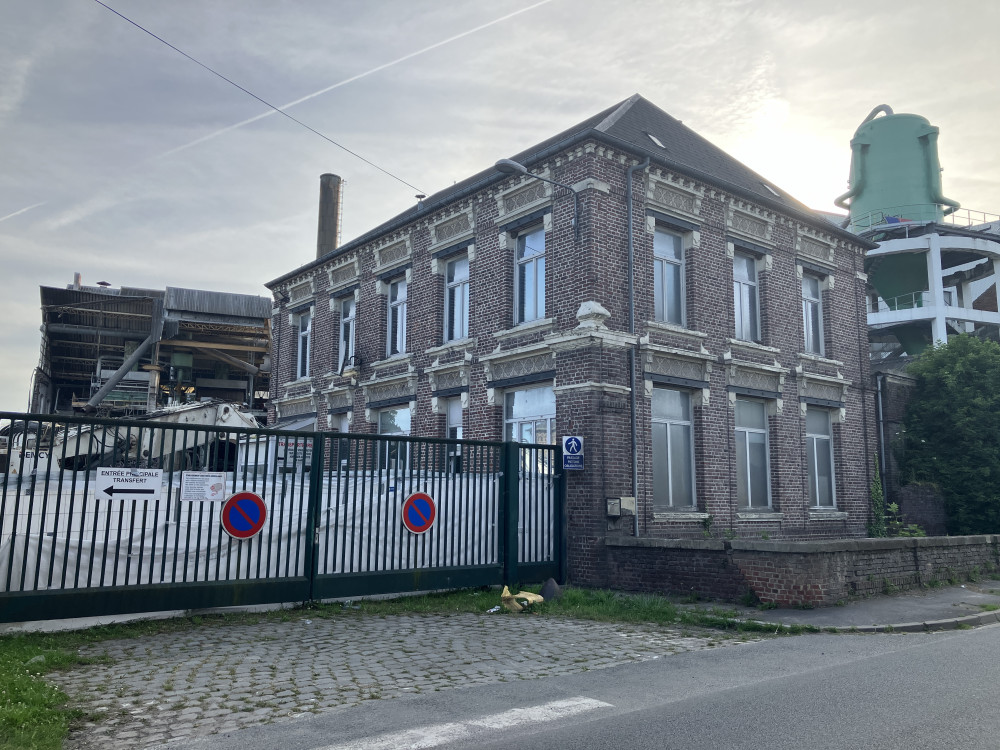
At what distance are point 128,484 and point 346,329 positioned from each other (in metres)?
13.2

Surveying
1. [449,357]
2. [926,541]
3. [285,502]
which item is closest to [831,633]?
[926,541]

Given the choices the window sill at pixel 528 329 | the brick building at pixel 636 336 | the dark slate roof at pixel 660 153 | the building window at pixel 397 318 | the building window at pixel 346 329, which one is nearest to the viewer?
the brick building at pixel 636 336

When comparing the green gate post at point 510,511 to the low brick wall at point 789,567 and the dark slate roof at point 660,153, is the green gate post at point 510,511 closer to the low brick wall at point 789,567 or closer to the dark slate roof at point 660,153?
the low brick wall at point 789,567

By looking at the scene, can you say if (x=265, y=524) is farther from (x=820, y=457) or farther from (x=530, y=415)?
(x=820, y=457)

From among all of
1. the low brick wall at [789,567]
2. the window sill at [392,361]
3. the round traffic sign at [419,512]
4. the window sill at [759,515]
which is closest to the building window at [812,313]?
the window sill at [759,515]

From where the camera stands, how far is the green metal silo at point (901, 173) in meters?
38.8

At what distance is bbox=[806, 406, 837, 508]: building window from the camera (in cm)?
1839

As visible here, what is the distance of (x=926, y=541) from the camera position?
42.3ft

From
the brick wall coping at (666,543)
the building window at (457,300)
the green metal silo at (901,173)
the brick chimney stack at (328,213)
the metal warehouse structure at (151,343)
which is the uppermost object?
the green metal silo at (901,173)

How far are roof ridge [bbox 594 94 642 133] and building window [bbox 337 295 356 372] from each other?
8.57 meters

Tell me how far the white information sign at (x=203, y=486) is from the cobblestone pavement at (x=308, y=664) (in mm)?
1544

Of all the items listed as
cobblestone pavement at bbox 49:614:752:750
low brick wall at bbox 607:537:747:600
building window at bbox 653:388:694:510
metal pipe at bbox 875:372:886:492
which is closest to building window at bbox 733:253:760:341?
building window at bbox 653:388:694:510

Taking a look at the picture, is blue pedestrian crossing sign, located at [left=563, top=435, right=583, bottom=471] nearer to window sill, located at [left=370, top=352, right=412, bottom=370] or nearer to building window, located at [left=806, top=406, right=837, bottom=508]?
window sill, located at [left=370, top=352, right=412, bottom=370]

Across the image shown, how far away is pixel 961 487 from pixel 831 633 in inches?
487
